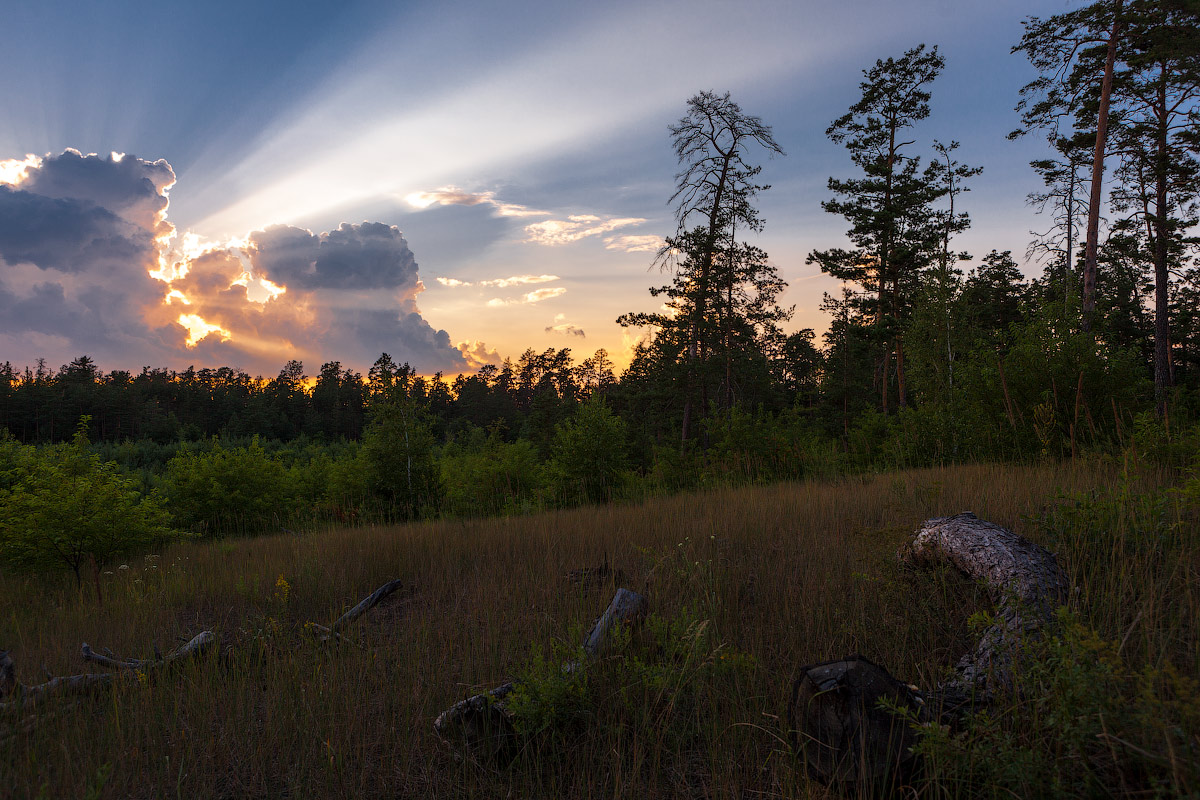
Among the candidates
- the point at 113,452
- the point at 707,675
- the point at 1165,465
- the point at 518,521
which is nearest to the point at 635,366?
the point at 518,521

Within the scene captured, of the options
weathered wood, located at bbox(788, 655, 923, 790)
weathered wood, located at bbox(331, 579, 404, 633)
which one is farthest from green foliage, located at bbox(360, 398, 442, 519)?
weathered wood, located at bbox(788, 655, 923, 790)

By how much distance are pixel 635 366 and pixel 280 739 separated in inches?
1214

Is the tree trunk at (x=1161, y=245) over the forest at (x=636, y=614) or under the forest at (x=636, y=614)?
over

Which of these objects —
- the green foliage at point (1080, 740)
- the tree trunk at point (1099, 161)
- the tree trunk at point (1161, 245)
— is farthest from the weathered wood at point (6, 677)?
the tree trunk at point (1161, 245)

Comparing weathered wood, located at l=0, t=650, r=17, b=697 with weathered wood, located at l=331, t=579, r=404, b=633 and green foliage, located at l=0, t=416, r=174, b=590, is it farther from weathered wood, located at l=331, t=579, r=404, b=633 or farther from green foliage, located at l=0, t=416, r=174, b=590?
green foliage, located at l=0, t=416, r=174, b=590

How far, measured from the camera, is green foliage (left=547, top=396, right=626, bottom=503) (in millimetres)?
13406

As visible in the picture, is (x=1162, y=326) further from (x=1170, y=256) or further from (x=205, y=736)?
(x=205, y=736)

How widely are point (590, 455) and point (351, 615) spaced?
8968mm

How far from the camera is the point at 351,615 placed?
4.79 metres

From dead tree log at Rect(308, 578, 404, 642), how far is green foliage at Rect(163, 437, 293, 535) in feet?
36.6

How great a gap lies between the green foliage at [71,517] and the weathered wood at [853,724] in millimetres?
9822

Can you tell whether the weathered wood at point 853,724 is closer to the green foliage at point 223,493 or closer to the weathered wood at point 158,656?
the weathered wood at point 158,656

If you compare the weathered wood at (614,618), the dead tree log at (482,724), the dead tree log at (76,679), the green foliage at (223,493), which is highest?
the weathered wood at (614,618)

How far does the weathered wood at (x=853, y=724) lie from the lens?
2.12 metres
